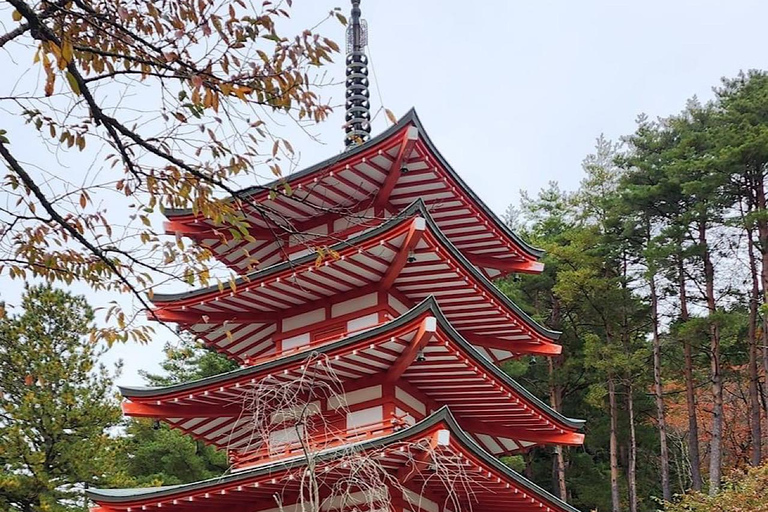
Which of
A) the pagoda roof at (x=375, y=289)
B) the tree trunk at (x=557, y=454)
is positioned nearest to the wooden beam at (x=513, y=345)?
the pagoda roof at (x=375, y=289)

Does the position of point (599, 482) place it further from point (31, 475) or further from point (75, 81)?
point (75, 81)

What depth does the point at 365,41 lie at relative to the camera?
50.3 feet

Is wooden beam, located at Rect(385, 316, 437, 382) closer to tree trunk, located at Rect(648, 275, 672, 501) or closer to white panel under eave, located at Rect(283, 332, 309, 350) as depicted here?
white panel under eave, located at Rect(283, 332, 309, 350)

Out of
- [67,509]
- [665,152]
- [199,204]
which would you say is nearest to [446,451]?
[199,204]

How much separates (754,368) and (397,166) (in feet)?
55.3

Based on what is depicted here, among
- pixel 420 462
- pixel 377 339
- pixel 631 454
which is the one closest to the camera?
pixel 420 462

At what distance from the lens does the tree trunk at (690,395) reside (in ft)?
78.8

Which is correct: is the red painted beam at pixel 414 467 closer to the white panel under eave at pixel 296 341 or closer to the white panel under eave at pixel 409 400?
the white panel under eave at pixel 409 400

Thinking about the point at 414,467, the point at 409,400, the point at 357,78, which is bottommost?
the point at 414,467

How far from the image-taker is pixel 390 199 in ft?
41.1

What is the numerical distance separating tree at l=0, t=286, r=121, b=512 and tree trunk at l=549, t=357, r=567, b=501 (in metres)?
13.2

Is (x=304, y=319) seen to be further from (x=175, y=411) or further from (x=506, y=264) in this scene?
(x=506, y=264)

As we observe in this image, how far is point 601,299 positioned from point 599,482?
5515 mm

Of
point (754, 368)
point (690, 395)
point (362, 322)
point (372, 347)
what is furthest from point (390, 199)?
point (754, 368)
